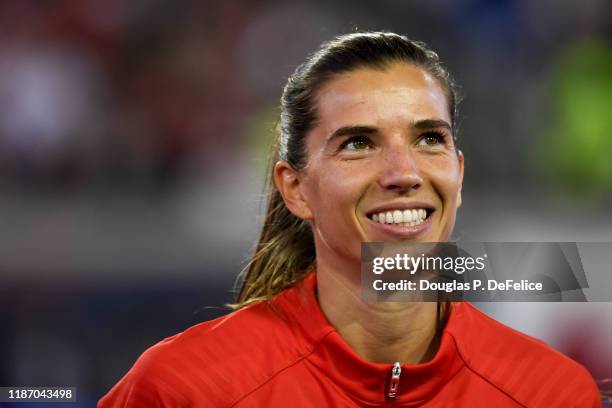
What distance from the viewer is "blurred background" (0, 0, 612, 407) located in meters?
3.13

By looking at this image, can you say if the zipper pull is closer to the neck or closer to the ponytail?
the neck

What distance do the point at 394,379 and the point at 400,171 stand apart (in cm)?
40

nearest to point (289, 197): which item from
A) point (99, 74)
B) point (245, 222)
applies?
point (245, 222)

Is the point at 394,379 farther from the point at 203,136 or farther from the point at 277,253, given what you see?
the point at 203,136

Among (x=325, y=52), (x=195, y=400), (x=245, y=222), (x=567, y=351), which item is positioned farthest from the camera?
(x=245, y=222)

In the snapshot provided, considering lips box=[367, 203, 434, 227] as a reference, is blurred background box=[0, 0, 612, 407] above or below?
above

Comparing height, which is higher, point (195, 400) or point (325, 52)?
point (325, 52)

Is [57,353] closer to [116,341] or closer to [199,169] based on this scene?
[116,341]

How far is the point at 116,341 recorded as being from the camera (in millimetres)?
2947

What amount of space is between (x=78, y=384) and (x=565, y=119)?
7.73ft

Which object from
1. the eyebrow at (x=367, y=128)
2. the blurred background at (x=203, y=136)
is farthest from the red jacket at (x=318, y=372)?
the blurred background at (x=203, y=136)

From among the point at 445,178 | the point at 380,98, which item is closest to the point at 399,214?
the point at 445,178

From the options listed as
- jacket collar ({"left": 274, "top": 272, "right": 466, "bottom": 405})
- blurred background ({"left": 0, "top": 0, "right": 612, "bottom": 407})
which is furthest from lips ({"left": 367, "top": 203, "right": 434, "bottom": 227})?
blurred background ({"left": 0, "top": 0, "right": 612, "bottom": 407})

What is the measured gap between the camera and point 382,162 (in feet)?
5.46
